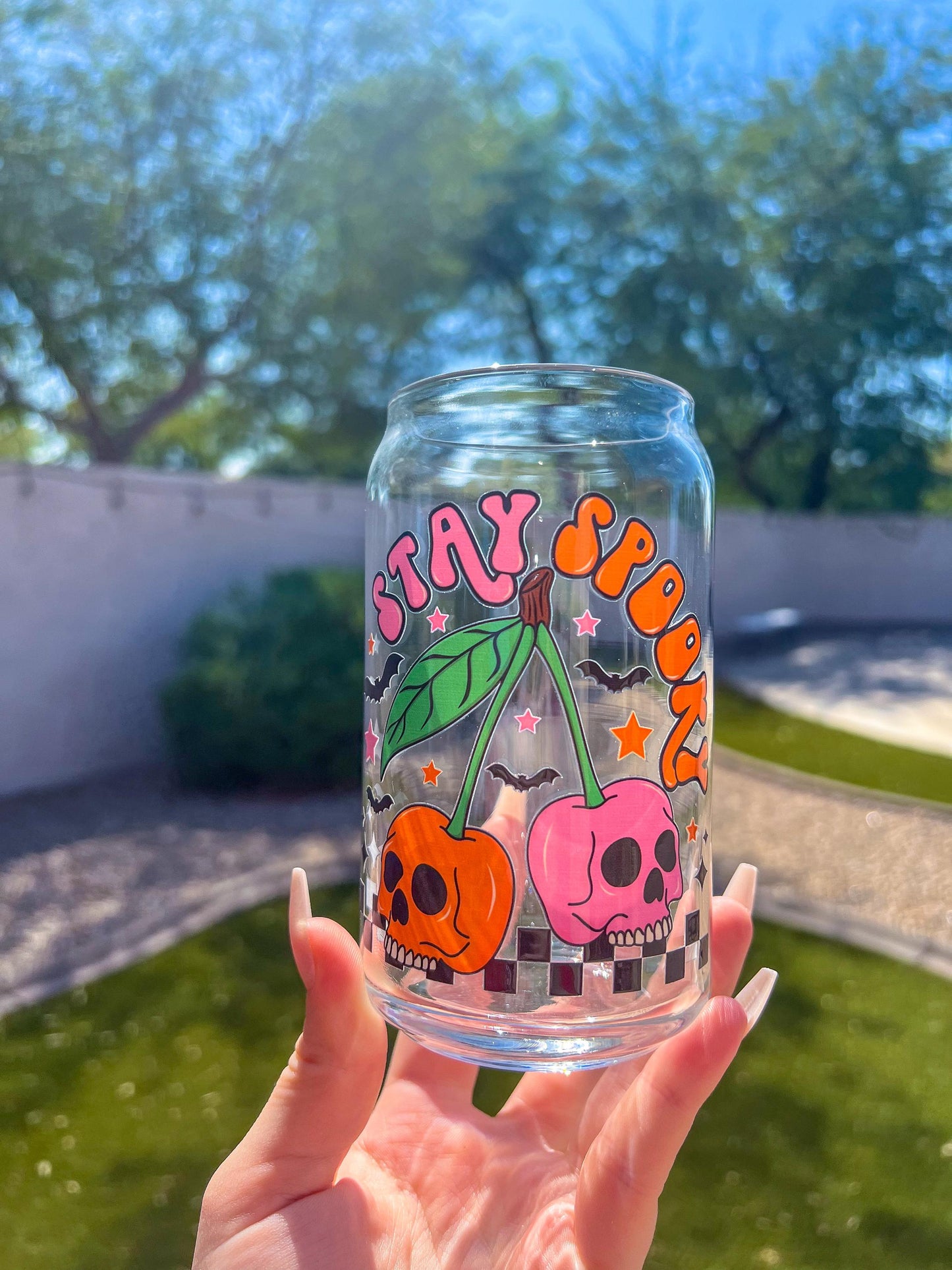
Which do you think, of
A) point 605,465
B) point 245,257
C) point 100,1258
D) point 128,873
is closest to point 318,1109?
point 605,465

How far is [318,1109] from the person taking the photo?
4.48 feet

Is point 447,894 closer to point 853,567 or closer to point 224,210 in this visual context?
point 224,210

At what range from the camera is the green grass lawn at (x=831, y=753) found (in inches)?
295

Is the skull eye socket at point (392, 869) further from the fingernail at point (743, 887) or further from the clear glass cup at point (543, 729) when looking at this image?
the fingernail at point (743, 887)

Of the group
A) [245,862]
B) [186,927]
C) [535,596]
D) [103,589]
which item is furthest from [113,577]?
[535,596]

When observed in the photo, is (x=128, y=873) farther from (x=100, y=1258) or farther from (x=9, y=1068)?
(x=100, y=1258)

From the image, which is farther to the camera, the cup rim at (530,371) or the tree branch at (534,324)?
the tree branch at (534,324)

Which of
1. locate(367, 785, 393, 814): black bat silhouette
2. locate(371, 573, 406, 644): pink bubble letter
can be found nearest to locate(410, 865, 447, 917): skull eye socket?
locate(367, 785, 393, 814): black bat silhouette

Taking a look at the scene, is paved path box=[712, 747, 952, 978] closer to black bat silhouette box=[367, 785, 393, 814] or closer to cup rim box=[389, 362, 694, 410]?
black bat silhouette box=[367, 785, 393, 814]

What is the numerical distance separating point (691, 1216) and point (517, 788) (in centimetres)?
220

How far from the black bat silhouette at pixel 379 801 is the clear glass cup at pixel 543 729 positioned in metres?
0.01

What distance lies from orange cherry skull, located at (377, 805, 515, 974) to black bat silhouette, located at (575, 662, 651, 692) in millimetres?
250

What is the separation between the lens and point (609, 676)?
1.25 m

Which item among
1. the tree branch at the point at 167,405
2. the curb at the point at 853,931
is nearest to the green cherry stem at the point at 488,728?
the curb at the point at 853,931
